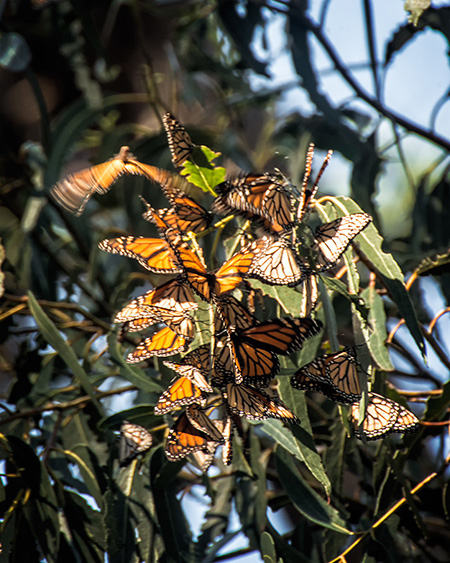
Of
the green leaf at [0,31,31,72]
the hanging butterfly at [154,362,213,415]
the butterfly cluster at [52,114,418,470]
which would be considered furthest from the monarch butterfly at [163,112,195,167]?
the green leaf at [0,31,31,72]

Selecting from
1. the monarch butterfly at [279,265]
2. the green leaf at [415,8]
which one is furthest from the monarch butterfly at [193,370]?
the green leaf at [415,8]

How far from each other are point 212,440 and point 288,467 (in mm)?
331

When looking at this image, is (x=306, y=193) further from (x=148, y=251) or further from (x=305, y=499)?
(x=305, y=499)

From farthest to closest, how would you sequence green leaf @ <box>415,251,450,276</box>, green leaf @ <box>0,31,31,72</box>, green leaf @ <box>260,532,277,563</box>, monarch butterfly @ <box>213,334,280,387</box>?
green leaf @ <box>0,31,31,72</box>, green leaf @ <box>415,251,450,276</box>, green leaf @ <box>260,532,277,563</box>, monarch butterfly @ <box>213,334,280,387</box>

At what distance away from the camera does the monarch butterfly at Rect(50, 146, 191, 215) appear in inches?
31.4

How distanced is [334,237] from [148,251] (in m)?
0.21

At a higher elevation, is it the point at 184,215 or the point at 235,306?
the point at 184,215

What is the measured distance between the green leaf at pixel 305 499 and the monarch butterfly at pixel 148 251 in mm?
414

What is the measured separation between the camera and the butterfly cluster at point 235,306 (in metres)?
0.68

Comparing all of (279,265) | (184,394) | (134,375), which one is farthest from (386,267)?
(134,375)

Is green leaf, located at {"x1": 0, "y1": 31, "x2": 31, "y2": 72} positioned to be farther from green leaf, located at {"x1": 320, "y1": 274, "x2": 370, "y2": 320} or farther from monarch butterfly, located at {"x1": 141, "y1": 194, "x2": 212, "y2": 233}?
green leaf, located at {"x1": 320, "y1": 274, "x2": 370, "y2": 320}

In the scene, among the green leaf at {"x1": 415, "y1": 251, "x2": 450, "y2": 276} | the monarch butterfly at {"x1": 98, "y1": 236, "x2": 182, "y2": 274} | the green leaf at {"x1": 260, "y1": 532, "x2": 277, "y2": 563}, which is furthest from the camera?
the green leaf at {"x1": 415, "y1": 251, "x2": 450, "y2": 276}

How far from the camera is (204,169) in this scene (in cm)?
75

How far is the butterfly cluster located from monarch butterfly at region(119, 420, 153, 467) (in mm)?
229
